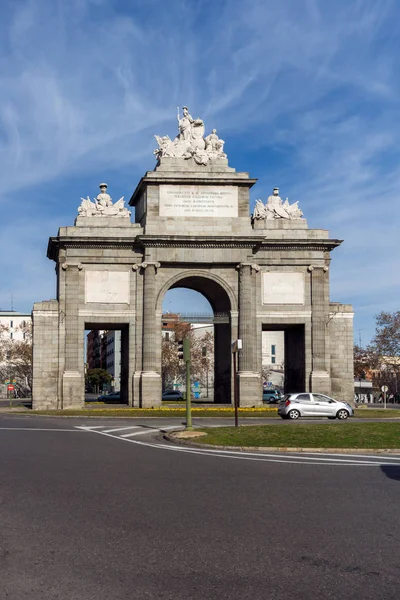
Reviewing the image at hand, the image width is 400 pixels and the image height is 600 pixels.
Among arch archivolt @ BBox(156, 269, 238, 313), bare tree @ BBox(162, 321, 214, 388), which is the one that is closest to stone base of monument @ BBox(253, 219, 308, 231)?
arch archivolt @ BBox(156, 269, 238, 313)

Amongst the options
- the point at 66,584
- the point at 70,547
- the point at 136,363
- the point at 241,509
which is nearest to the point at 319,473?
the point at 241,509

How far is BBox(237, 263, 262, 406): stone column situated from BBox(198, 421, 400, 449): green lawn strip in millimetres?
24072

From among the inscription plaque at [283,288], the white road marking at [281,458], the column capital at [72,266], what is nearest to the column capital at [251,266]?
the inscription plaque at [283,288]

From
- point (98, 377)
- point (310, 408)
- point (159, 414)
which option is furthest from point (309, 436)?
point (98, 377)

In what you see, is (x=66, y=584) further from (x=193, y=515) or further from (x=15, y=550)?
(x=193, y=515)

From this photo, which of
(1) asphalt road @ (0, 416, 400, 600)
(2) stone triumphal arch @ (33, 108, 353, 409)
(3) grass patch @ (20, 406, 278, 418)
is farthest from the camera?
(2) stone triumphal arch @ (33, 108, 353, 409)

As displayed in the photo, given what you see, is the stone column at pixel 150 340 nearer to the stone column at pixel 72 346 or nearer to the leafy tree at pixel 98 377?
the stone column at pixel 72 346

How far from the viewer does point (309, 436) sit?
24688mm

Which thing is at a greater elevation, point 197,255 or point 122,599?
point 197,255

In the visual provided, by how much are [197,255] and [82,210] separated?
8.89 metres

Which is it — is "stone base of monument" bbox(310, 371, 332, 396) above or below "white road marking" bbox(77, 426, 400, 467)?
above

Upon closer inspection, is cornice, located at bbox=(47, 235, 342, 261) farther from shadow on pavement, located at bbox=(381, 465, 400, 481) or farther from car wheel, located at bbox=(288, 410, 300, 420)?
shadow on pavement, located at bbox=(381, 465, 400, 481)

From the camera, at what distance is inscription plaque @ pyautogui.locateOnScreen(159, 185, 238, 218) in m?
54.4

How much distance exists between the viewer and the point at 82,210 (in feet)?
183
